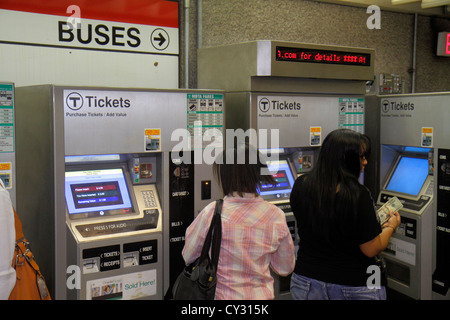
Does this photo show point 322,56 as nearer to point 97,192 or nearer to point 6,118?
point 97,192

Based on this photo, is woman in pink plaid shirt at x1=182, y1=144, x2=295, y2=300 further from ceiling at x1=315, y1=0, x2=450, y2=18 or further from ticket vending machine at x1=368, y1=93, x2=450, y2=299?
ceiling at x1=315, y1=0, x2=450, y2=18

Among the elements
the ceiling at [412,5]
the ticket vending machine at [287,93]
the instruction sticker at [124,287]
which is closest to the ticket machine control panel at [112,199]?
the instruction sticker at [124,287]

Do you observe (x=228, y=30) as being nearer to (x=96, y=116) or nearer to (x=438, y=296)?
(x=96, y=116)

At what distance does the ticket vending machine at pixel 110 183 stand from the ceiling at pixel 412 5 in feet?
7.56

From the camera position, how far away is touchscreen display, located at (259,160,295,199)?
3.59 m

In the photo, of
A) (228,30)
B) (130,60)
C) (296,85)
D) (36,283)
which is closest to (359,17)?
(228,30)

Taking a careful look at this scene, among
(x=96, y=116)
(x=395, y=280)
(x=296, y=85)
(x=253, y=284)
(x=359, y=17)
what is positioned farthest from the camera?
(x=359, y=17)

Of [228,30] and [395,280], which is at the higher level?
[228,30]

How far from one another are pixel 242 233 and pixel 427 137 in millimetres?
2198

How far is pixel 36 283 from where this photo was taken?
220cm

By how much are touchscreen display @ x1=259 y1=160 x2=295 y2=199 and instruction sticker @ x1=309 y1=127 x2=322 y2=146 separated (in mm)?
254

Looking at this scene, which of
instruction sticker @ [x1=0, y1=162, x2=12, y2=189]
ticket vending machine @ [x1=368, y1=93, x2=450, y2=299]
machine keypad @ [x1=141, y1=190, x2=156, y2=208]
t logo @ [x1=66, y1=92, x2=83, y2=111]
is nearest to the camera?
instruction sticker @ [x1=0, y1=162, x2=12, y2=189]

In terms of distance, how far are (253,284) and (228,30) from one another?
2.60 metres

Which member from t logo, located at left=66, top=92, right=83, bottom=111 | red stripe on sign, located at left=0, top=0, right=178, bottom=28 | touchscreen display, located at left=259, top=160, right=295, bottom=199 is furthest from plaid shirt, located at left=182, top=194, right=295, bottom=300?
red stripe on sign, located at left=0, top=0, right=178, bottom=28
